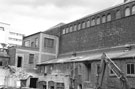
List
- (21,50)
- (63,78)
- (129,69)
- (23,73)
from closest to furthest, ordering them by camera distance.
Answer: (129,69) < (63,78) < (23,73) < (21,50)

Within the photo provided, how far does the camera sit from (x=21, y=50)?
37.2 meters

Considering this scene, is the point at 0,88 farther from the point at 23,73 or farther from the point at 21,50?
the point at 21,50

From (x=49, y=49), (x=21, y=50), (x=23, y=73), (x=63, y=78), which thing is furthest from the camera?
(x=49, y=49)

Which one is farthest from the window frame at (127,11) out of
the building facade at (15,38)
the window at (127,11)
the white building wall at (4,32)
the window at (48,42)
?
the building facade at (15,38)

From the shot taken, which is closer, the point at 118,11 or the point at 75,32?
the point at 118,11

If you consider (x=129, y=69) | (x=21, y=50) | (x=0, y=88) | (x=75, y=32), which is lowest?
(x=0, y=88)

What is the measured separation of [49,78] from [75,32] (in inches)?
415

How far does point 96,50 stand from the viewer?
33.0 m

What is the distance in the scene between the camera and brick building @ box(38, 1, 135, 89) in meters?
25.2

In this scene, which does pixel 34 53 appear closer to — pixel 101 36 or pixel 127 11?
pixel 101 36

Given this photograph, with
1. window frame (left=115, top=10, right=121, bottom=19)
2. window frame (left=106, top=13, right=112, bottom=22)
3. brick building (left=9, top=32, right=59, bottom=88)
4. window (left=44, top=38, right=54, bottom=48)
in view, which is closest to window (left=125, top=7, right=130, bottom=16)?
window frame (left=115, top=10, right=121, bottom=19)

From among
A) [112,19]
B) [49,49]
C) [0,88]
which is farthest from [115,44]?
[0,88]

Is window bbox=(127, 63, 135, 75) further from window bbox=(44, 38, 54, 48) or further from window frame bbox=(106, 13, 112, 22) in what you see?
window bbox=(44, 38, 54, 48)

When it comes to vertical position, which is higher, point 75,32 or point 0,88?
point 75,32
